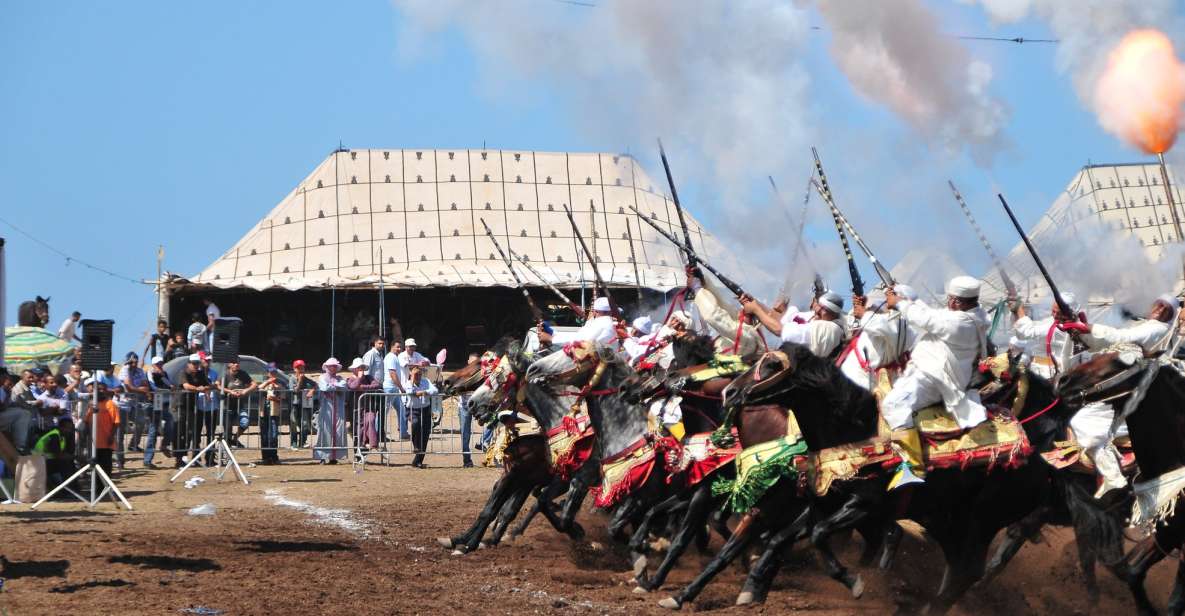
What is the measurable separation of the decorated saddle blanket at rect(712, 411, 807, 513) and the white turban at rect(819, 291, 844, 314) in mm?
1196

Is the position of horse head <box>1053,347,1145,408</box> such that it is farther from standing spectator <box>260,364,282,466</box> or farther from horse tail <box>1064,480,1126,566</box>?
standing spectator <box>260,364,282,466</box>

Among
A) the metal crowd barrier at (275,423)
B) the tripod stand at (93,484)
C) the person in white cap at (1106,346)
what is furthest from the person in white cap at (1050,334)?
the metal crowd barrier at (275,423)

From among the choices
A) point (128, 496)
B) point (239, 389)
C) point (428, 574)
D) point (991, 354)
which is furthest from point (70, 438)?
point (991, 354)

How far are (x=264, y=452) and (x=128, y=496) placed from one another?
5372mm

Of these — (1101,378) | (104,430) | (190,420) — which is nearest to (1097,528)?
(1101,378)

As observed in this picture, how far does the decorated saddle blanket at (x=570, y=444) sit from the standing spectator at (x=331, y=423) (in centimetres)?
1042

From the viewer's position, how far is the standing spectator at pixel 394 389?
2398 cm

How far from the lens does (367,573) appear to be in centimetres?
1226

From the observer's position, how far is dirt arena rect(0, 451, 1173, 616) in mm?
10609

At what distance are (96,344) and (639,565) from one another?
29.1 feet

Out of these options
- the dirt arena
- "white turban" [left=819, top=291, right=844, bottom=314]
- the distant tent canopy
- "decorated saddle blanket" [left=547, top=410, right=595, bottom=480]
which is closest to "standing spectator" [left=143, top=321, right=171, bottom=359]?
the distant tent canopy

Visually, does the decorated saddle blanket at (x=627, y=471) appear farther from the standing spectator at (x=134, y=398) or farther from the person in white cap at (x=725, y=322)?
the standing spectator at (x=134, y=398)

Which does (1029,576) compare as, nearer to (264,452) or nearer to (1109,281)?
(1109,281)

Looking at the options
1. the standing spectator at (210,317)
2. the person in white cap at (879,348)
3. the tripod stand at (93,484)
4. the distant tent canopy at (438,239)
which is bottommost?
the tripod stand at (93,484)
